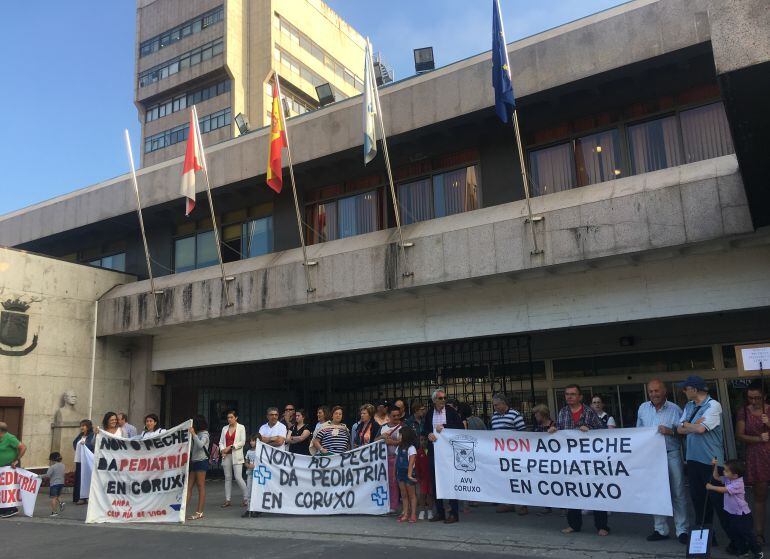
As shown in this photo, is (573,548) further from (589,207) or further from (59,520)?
(59,520)

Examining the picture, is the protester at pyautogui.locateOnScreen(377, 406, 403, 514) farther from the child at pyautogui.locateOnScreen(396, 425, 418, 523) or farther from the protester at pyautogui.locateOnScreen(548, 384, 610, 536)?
the protester at pyautogui.locateOnScreen(548, 384, 610, 536)

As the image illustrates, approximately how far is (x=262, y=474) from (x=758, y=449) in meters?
6.94

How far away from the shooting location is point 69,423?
17469 millimetres

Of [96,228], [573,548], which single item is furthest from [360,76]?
[573,548]

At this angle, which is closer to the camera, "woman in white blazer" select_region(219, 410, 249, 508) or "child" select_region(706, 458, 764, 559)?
"child" select_region(706, 458, 764, 559)

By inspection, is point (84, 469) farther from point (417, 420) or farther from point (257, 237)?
point (257, 237)

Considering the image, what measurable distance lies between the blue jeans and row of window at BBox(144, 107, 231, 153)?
170 feet

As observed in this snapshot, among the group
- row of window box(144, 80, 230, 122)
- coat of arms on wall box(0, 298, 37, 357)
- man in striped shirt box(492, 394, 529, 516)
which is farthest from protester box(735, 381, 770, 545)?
row of window box(144, 80, 230, 122)

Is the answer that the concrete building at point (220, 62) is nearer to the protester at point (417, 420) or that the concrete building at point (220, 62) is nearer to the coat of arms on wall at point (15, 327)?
the coat of arms on wall at point (15, 327)

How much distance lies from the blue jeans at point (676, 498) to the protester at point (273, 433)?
5.93 meters

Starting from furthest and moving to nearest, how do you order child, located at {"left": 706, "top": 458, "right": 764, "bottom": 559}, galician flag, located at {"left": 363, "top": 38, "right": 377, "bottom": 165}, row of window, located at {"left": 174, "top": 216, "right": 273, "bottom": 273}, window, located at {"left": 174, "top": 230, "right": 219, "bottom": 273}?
window, located at {"left": 174, "top": 230, "right": 219, "bottom": 273} < row of window, located at {"left": 174, "top": 216, "right": 273, "bottom": 273} < galician flag, located at {"left": 363, "top": 38, "right": 377, "bottom": 165} < child, located at {"left": 706, "top": 458, "right": 764, "bottom": 559}

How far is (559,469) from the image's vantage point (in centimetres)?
826

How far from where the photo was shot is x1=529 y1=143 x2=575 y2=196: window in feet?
44.4

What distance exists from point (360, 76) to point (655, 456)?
68830 mm
